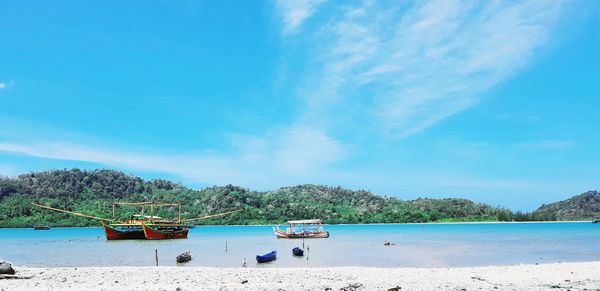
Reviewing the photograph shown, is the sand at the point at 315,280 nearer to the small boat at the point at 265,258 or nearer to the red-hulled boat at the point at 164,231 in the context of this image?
the small boat at the point at 265,258

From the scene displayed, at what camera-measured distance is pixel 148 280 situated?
22.7m

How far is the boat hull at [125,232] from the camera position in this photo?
7881cm

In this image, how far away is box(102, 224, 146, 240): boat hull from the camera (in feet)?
259

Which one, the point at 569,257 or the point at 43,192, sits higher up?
the point at 43,192

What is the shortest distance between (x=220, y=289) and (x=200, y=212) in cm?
16666

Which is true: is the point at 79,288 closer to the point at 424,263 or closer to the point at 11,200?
the point at 424,263

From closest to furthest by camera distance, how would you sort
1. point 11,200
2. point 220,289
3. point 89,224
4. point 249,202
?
point 220,289 → point 89,224 → point 11,200 → point 249,202

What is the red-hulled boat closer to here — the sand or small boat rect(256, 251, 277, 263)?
small boat rect(256, 251, 277, 263)

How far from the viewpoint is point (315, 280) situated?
2245 centimetres

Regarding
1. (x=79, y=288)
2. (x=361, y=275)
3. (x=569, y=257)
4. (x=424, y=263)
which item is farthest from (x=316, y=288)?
(x=569, y=257)

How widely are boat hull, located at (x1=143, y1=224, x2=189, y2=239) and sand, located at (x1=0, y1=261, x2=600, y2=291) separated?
50.8 metres

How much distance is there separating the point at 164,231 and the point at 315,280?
61783 mm

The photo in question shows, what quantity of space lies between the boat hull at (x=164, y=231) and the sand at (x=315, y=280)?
50.8m

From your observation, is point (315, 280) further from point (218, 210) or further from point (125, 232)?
point (218, 210)
